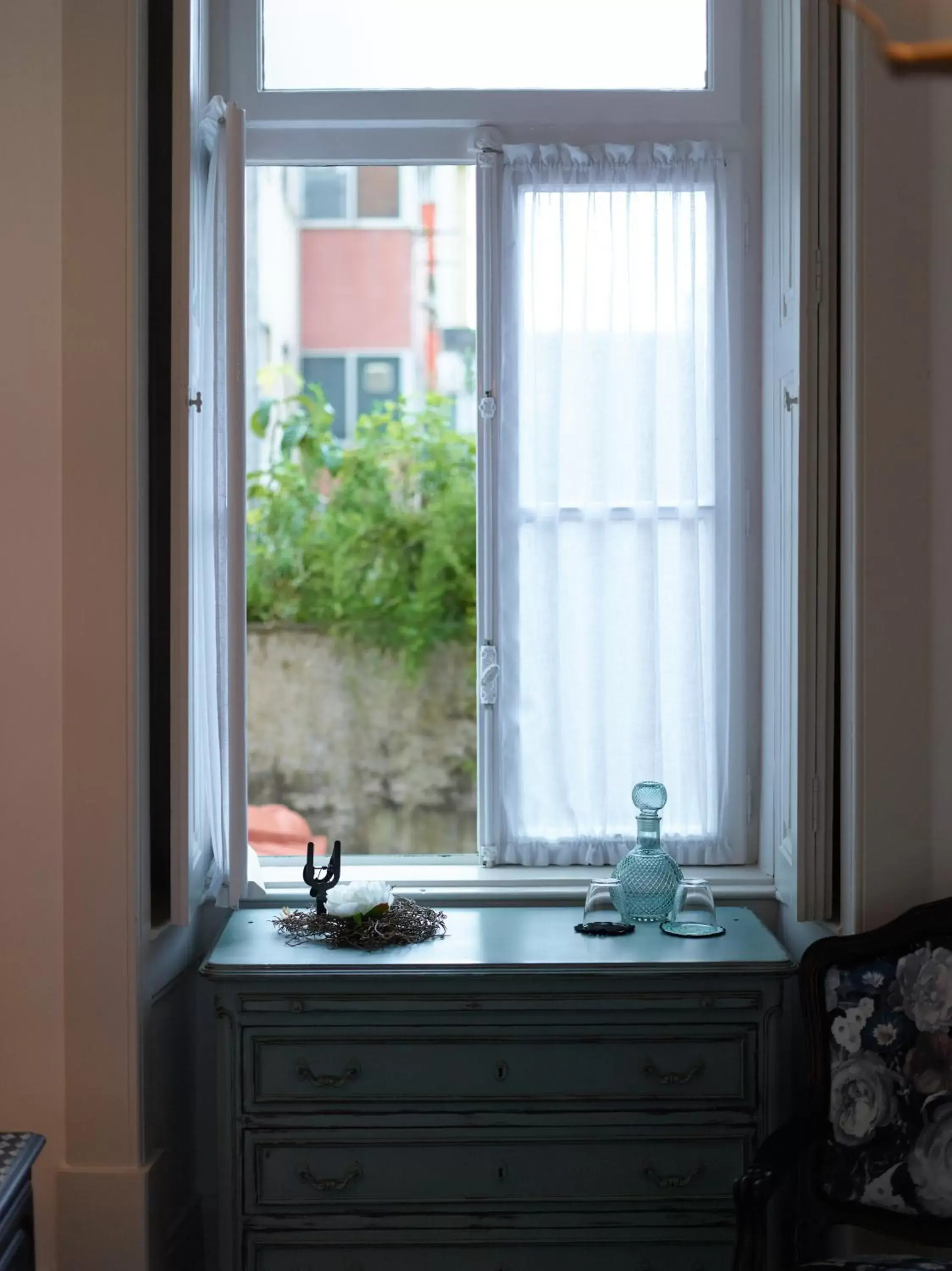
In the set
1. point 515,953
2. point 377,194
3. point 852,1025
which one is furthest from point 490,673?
point 377,194

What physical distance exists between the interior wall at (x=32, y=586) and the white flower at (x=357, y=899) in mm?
506

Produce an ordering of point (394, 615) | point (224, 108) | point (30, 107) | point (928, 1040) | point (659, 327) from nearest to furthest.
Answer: point (928, 1040) → point (30, 107) → point (224, 108) → point (659, 327) → point (394, 615)

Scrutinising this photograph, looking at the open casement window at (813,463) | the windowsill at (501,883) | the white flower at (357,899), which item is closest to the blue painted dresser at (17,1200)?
the white flower at (357,899)

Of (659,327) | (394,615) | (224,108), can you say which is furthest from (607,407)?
(394,615)

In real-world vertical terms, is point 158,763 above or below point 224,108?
below

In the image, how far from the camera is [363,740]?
Result: 512 cm

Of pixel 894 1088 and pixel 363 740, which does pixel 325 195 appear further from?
pixel 894 1088

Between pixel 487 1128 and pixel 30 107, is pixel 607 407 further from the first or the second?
pixel 487 1128

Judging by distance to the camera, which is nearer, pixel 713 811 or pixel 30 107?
pixel 30 107

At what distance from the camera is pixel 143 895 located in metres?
2.19

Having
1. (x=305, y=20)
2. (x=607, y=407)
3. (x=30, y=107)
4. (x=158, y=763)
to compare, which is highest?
(x=305, y=20)

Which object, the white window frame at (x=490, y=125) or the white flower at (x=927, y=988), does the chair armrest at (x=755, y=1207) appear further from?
the white window frame at (x=490, y=125)

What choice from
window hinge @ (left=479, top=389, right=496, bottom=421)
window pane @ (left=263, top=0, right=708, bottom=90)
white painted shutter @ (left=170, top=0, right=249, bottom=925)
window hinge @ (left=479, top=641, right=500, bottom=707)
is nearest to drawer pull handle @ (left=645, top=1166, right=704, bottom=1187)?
white painted shutter @ (left=170, top=0, right=249, bottom=925)

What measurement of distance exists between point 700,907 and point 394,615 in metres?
2.82
